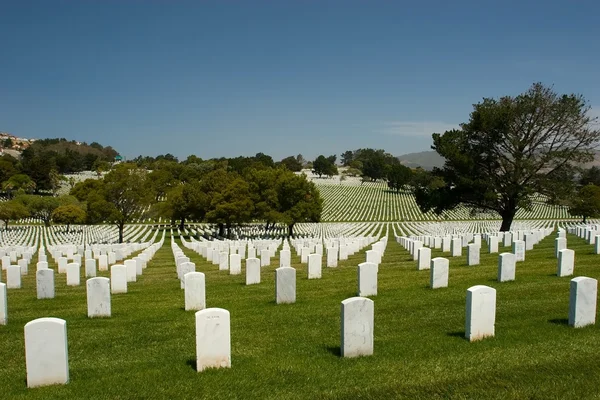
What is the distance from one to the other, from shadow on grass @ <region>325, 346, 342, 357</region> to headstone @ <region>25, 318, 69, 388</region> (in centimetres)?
362

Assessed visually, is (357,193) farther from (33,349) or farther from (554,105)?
(33,349)

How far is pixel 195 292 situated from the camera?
10.6 m

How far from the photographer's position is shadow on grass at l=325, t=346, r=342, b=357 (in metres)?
7.25

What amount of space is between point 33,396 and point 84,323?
4007mm

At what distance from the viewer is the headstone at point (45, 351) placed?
6.33 m

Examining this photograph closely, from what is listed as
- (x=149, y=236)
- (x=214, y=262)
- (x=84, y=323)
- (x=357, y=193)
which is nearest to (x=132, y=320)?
(x=84, y=323)

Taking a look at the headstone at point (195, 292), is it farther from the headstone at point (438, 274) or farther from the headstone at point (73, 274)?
the headstone at point (73, 274)

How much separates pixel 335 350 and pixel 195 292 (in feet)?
13.9

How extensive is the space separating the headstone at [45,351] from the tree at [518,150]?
106 feet

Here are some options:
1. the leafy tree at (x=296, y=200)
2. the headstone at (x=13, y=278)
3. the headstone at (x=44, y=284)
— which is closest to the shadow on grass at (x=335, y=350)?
the headstone at (x=44, y=284)

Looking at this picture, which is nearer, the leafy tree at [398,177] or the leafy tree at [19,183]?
the leafy tree at [19,183]

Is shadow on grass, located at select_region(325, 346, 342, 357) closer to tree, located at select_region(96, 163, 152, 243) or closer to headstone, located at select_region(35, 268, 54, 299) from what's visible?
headstone, located at select_region(35, 268, 54, 299)

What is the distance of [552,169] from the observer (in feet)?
116

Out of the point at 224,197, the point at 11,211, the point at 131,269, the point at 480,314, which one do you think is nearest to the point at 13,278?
the point at 131,269
